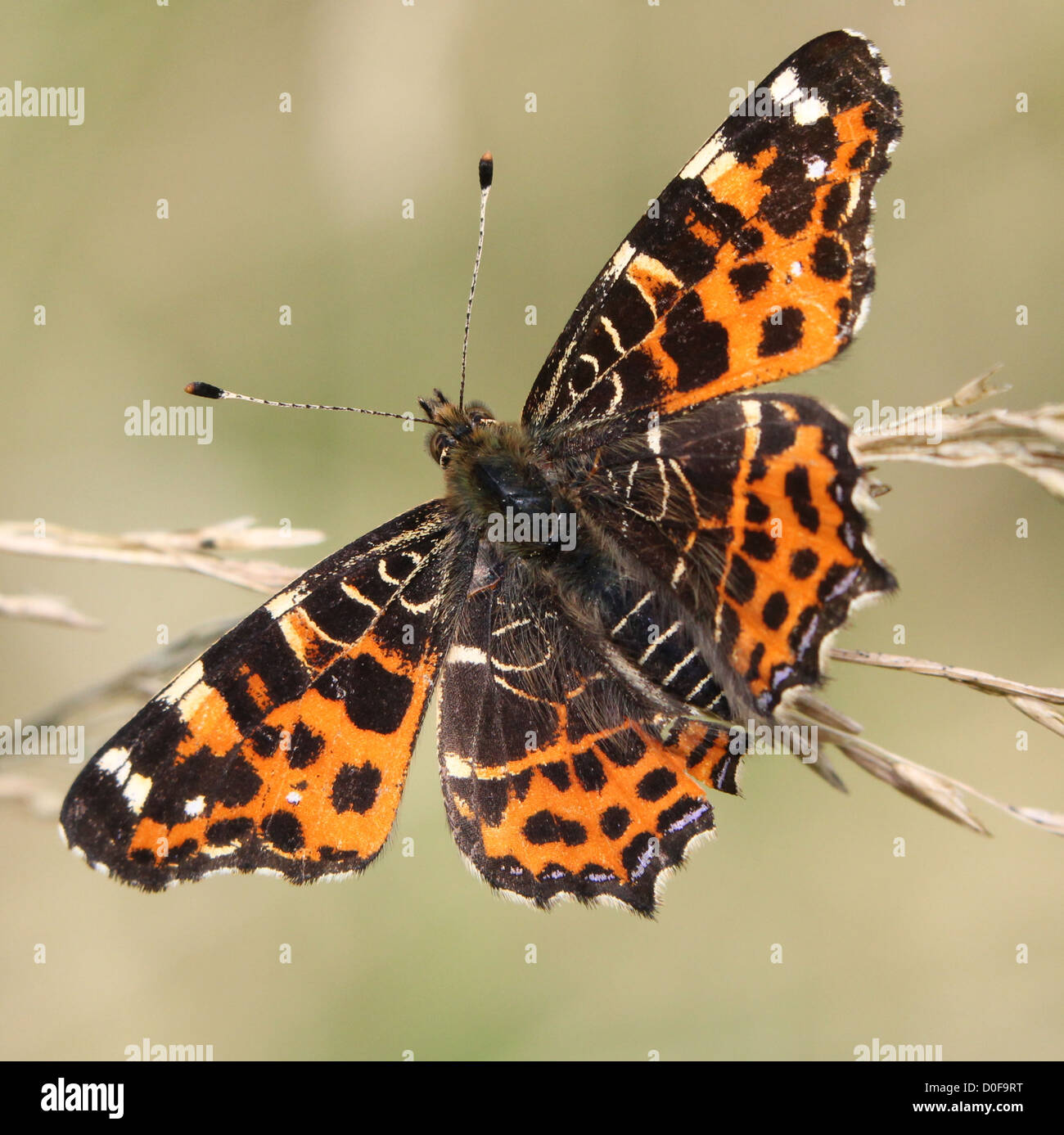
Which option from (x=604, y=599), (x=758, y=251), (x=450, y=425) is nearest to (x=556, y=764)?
(x=604, y=599)

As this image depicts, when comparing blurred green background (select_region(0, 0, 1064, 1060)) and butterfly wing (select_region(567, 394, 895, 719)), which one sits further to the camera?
blurred green background (select_region(0, 0, 1064, 1060))

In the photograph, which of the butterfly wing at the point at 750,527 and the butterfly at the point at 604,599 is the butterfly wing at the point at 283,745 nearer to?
the butterfly at the point at 604,599

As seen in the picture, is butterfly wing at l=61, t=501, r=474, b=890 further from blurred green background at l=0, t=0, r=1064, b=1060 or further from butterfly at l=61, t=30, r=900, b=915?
blurred green background at l=0, t=0, r=1064, b=1060

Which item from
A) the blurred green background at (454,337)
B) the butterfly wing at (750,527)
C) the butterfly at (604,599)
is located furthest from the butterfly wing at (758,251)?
the blurred green background at (454,337)

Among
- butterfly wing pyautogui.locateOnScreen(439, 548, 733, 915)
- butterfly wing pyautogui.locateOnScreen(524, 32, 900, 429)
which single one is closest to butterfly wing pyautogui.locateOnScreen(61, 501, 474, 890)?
butterfly wing pyautogui.locateOnScreen(439, 548, 733, 915)
